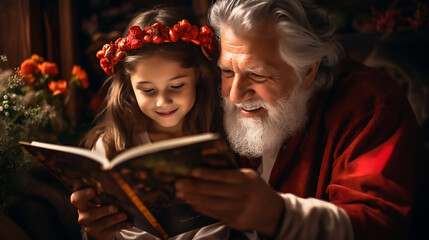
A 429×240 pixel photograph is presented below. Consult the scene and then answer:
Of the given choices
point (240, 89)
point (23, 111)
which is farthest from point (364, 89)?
point (23, 111)

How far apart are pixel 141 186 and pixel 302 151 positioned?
839mm

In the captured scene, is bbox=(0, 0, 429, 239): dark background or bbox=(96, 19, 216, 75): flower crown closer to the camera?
bbox=(96, 19, 216, 75): flower crown

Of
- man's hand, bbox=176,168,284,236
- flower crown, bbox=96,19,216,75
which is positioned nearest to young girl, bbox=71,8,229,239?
flower crown, bbox=96,19,216,75

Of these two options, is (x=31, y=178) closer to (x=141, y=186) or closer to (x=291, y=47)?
(x=141, y=186)

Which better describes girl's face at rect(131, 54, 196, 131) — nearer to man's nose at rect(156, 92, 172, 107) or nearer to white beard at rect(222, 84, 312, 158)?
man's nose at rect(156, 92, 172, 107)

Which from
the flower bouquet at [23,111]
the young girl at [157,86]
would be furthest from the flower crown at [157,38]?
the flower bouquet at [23,111]

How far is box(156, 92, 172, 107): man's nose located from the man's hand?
624mm

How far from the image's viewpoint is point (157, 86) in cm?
155

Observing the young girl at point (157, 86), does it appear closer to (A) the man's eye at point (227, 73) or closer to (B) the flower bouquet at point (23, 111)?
(A) the man's eye at point (227, 73)

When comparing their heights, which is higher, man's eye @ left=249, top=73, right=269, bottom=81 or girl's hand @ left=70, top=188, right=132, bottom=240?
man's eye @ left=249, top=73, right=269, bottom=81

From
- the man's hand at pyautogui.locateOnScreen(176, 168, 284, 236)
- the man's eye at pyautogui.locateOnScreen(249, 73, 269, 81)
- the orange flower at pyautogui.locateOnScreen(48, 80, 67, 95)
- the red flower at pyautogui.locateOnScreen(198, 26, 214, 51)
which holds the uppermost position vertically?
the red flower at pyautogui.locateOnScreen(198, 26, 214, 51)

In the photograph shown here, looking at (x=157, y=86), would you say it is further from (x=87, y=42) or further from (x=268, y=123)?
(x=87, y=42)

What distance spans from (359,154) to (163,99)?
2.66ft

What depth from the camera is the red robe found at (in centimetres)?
120
